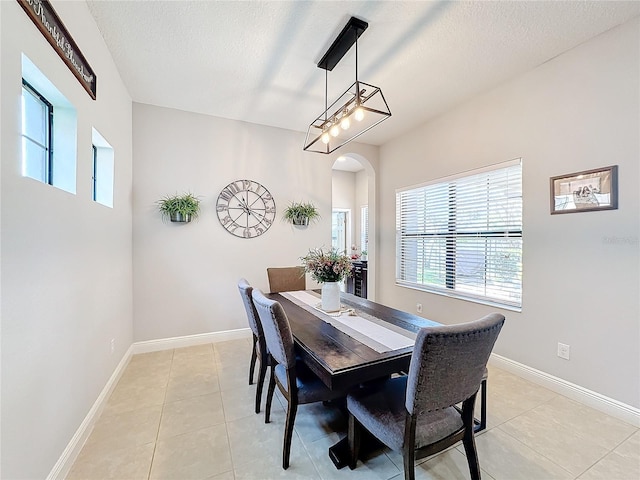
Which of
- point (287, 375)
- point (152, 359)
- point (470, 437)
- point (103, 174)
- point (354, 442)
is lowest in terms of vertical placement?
point (152, 359)

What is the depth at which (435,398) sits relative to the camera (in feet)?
3.91

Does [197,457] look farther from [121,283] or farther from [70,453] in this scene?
[121,283]

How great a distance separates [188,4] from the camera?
185 centimetres

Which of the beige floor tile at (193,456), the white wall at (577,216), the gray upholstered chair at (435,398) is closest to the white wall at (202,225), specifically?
the beige floor tile at (193,456)

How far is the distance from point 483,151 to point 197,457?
11.7ft

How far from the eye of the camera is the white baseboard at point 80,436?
4.75 feet

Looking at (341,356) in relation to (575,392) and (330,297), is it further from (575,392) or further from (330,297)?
(575,392)

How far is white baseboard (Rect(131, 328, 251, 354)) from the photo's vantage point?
125 inches

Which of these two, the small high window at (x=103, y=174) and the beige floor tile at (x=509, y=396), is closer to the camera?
the beige floor tile at (x=509, y=396)

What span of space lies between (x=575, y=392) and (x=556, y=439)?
2.27 ft

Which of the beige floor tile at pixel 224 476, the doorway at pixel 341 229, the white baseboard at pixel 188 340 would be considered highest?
the doorway at pixel 341 229

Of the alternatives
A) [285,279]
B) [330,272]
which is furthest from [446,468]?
[285,279]

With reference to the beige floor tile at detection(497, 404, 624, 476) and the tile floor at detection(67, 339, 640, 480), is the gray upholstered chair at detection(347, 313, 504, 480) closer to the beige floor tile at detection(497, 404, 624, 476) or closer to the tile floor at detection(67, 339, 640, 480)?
the tile floor at detection(67, 339, 640, 480)

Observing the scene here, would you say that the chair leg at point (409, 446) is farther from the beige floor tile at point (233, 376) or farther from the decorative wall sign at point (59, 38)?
the decorative wall sign at point (59, 38)
